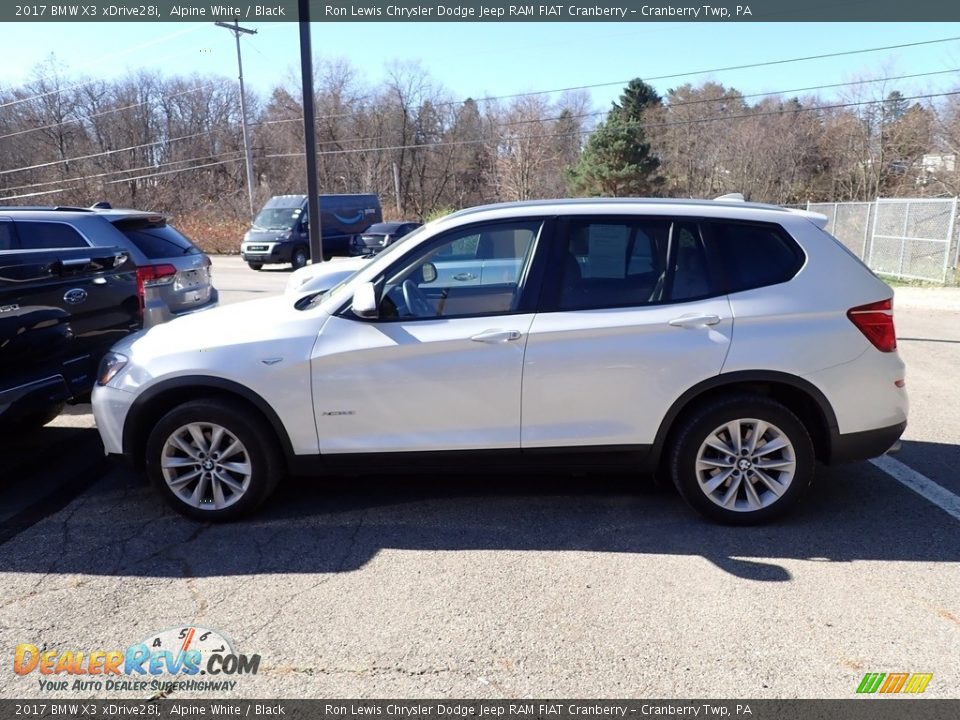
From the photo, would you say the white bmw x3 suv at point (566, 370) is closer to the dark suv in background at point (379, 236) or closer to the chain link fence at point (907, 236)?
the chain link fence at point (907, 236)

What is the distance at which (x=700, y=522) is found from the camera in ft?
13.1

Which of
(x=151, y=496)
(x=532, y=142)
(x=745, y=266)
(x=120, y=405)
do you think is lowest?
(x=151, y=496)

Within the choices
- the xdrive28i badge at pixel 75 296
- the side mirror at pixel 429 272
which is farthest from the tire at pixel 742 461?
the xdrive28i badge at pixel 75 296

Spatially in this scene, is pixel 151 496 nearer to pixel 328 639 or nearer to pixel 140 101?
pixel 328 639

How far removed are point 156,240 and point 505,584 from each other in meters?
5.92

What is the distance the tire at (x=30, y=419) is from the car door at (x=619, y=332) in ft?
10.5

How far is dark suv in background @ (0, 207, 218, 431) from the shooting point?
453 centimetres

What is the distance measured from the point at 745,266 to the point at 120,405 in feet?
11.8

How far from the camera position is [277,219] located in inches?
885

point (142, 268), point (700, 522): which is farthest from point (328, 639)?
point (142, 268)

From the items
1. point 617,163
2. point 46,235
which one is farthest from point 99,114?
point 46,235

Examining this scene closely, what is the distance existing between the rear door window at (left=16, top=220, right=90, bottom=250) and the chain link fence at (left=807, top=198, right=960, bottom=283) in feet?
47.0

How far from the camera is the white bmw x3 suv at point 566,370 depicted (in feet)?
12.4

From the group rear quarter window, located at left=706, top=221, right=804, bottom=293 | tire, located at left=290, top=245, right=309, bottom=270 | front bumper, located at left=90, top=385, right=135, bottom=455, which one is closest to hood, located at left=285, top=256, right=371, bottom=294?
front bumper, located at left=90, top=385, right=135, bottom=455
